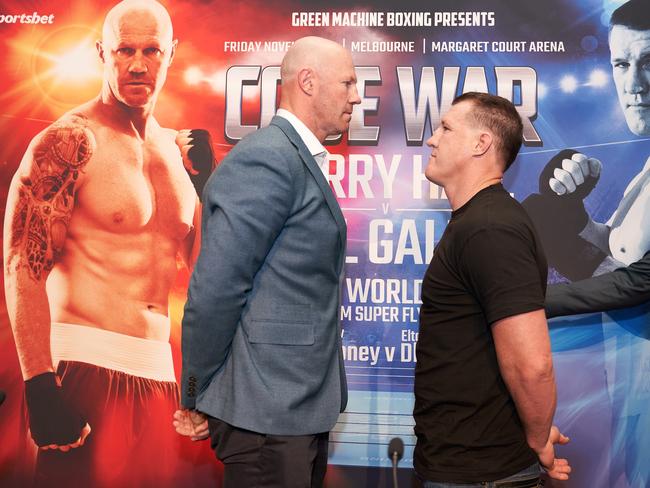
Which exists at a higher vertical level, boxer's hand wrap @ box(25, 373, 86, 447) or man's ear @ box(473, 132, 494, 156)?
man's ear @ box(473, 132, 494, 156)

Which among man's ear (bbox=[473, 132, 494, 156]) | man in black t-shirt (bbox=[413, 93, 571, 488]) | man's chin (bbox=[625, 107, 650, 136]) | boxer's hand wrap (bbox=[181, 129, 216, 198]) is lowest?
man in black t-shirt (bbox=[413, 93, 571, 488])

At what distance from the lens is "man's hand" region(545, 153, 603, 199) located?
9.52 feet

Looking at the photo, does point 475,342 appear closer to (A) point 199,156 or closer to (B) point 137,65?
(A) point 199,156

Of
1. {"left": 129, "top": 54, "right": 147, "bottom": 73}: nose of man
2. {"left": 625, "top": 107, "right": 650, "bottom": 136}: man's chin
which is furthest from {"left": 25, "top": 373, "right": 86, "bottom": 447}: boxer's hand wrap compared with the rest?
{"left": 625, "top": 107, "right": 650, "bottom": 136}: man's chin

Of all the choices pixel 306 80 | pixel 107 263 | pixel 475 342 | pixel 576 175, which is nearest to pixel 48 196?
pixel 107 263

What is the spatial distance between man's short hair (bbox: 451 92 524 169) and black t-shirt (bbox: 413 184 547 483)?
0.60 ft

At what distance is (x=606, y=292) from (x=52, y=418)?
8.41ft

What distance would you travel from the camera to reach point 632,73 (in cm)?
291

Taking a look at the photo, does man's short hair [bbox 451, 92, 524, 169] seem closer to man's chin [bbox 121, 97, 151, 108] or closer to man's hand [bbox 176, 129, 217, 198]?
man's hand [bbox 176, 129, 217, 198]

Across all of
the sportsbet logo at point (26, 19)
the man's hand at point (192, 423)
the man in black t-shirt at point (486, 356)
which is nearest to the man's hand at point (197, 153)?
the sportsbet logo at point (26, 19)

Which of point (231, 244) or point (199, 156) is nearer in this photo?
point (231, 244)

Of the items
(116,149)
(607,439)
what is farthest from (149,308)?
(607,439)

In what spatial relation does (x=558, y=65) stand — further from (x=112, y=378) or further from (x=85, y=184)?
(x=112, y=378)

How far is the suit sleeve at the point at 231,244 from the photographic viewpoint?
1607 millimetres
